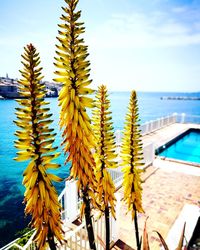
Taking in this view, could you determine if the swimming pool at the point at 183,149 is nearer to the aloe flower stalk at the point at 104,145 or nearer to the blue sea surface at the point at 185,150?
the blue sea surface at the point at 185,150

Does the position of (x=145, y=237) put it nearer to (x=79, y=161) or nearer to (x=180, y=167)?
(x=79, y=161)

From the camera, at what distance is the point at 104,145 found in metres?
3.22

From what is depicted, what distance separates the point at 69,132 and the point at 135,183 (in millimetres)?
1992

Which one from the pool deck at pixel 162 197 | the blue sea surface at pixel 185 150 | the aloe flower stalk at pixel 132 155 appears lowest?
the blue sea surface at pixel 185 150

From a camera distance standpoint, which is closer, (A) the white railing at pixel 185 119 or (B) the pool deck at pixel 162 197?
(B) the pool deck at pixel 162 197

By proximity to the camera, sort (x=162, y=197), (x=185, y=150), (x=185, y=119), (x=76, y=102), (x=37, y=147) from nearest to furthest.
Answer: (x=37, y=147)
(x=76, y=102)
(x=162, y=197)
(x=185, y=150)
(x=185, y=119)

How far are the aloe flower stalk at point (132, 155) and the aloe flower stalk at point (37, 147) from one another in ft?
5.39

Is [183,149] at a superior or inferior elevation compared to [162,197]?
inferior

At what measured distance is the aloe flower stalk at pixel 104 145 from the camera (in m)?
3.06

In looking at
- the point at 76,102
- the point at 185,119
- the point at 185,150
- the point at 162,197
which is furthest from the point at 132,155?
the point at 185,119

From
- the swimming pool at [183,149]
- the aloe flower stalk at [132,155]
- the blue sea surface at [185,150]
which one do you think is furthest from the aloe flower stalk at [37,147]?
the blue sea surface at [185,150]

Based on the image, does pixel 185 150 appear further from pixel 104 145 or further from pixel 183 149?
pixel 104 145

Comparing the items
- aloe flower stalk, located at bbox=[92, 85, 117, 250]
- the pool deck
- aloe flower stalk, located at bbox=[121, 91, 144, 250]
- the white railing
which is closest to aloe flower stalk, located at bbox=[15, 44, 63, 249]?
aloe flower stalk, located at bbox=[92, 85, 117, 250]

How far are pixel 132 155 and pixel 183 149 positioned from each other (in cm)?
1909
